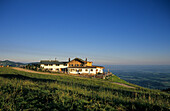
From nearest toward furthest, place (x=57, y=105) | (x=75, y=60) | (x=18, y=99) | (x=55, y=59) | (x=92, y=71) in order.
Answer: (x=57, y=105) → (x=18, y=99) → (x=92, y=71) → (x=75, y=60) → (x=55, y=59)

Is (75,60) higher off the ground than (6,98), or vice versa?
(75,60)

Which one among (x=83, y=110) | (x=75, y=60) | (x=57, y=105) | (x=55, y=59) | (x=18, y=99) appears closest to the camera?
(x=83, y=110)

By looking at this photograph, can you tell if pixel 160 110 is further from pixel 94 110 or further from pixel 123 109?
pixel 94 110

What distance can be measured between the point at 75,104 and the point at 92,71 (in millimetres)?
43958

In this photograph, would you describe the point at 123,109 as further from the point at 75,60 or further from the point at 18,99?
the point at 75,60

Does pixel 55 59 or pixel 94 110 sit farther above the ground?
pixel 55 59

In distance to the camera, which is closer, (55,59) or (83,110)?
(83,110)

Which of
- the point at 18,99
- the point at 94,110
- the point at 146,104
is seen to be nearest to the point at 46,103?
the point at 18,99

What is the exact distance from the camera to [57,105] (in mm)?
7090

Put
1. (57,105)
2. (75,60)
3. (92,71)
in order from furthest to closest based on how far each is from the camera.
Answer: (75,60), (92,71), (57,105)

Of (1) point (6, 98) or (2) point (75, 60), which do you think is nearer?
(1) point (6, 98)

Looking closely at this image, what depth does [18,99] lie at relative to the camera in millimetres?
8453

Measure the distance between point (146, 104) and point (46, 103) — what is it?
763 centimetres

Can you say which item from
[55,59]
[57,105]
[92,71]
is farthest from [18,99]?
[55,59]
